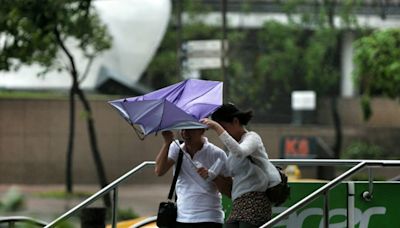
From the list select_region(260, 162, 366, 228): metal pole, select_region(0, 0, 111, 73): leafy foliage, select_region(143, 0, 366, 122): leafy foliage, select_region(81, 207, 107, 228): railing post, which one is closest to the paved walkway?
select_region(0, 0, 111, 73): leafy foliage

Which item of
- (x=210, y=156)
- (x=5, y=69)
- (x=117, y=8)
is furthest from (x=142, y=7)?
(x=210, y=156)

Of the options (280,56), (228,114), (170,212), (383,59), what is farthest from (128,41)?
(228,114)

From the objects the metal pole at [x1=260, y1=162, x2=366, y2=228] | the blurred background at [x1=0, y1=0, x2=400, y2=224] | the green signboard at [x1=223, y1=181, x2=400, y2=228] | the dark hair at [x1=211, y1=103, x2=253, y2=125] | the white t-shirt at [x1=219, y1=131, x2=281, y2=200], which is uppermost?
the dark hair at [x1=211, y1=103, x2=253, y2=125]

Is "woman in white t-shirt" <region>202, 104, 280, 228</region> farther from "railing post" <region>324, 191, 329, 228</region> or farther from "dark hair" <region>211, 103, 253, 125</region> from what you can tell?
"railing post" <region>324, 191, 329, 228</region>

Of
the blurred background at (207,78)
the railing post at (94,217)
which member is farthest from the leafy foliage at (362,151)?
the railing post at (94,217)

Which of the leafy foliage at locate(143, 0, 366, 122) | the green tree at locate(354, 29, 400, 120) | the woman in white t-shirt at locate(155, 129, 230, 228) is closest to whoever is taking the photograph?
→ the woman in white t-shirt at locate(155, 129, 230, 228)

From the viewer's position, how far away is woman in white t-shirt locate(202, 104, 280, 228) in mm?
5387

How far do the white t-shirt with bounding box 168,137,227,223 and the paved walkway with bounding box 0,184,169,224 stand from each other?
1099 cm

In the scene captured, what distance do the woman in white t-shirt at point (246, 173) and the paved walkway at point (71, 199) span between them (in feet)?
→ 37.2

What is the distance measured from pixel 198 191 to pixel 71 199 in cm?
1551

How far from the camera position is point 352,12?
27.5 metres

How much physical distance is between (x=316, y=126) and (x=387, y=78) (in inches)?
399

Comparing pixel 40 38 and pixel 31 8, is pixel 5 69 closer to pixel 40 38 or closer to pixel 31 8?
pixel 40 38

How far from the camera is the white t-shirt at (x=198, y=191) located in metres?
5.66
